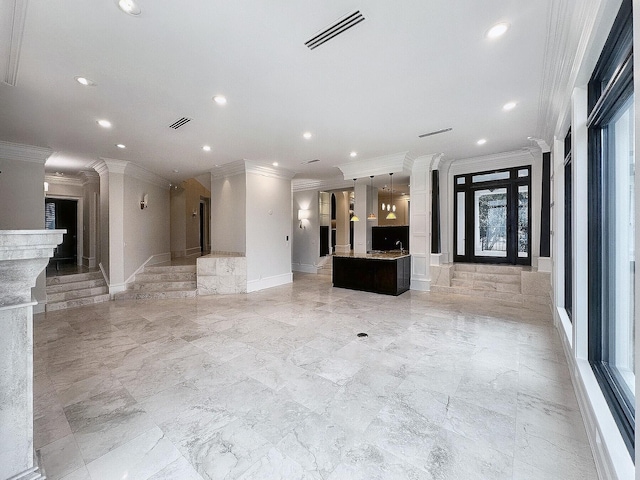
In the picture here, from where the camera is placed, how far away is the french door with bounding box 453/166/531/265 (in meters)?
6.38

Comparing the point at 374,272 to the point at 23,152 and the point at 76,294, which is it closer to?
the point at 76,294

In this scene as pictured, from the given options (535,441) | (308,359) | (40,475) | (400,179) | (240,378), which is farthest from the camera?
(400,179)

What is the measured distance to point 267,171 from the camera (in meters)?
7.19

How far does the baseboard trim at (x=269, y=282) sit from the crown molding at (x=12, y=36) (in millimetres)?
5068

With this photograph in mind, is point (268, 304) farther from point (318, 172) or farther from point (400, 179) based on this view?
point (400, 179)

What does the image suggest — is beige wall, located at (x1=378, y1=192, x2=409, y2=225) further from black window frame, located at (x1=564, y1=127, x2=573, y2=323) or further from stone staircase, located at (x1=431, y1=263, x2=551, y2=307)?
black window frame, located at (x1=564, y1=127, x2=573, y2=323)

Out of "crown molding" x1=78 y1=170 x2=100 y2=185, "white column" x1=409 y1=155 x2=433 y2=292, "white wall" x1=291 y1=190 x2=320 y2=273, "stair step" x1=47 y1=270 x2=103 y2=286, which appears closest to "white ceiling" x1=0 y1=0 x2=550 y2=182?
"white column" x1=409 y1=155 x2=433 y2=292

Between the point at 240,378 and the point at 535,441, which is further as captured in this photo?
the point at 240,378

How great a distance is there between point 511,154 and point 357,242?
4.40 m


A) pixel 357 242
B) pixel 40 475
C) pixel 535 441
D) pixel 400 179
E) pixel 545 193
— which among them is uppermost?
pixel 400 179

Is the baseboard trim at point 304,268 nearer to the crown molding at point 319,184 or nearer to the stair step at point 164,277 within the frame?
the crown molding at point 319,184

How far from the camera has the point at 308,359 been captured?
312 cm

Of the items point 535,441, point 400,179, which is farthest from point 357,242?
point 535,441

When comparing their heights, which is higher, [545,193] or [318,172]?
[318,172]
